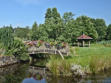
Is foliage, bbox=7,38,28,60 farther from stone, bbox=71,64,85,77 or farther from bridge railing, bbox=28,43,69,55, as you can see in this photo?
stone, bbox=71,64,85,77

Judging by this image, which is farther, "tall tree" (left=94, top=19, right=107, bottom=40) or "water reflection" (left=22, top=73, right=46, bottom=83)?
"tall tree" (left=94, top=19, right=107, bottom=40)

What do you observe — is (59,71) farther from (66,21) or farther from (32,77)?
(66,21)

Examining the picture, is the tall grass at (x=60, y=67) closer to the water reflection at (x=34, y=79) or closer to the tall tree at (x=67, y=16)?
the water reflection at (x=34, y=79)

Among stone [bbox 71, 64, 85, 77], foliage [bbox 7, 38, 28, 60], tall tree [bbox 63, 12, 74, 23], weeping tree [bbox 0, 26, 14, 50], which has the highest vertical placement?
tall tree [bbox 63, 12, 74, 23]

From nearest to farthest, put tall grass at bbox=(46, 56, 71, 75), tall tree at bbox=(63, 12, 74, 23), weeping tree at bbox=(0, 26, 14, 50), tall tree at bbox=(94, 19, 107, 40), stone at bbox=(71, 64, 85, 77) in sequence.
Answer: tall grass at bbox=(46, 56, 71, 75) → stone at bbox=(71, 64, 85, 77) → weeping tree at bbox=(0, 26, 14, 50) → tall tree at bbox=(63, 12, 74, 23) → tall tree at bbox=(94, 19, 107, 40)

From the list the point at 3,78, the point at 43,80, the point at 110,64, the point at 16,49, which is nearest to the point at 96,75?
the point at 110,64

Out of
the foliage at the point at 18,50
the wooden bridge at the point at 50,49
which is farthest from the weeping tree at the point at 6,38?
the wooden bridge at the point at 50,49

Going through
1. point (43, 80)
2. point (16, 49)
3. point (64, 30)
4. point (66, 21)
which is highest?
point (66, 21)

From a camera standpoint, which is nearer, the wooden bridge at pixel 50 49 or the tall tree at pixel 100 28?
the wooden bridge at pixel 50 49

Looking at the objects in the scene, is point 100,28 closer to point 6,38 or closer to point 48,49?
point 48,49

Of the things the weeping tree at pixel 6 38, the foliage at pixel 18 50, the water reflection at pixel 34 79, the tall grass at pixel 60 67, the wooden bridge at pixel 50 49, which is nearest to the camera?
the tall grass at pixel 60 67

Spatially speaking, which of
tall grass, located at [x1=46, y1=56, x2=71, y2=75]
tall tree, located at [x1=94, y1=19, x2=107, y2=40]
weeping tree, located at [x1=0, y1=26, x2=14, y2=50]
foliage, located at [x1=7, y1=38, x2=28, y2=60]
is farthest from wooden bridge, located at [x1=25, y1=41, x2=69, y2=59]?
tall tree, located at [x1=94, y1=19, x2=107, y2=40]

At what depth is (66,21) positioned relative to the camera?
29.9m

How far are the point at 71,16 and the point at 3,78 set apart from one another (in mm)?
18646
